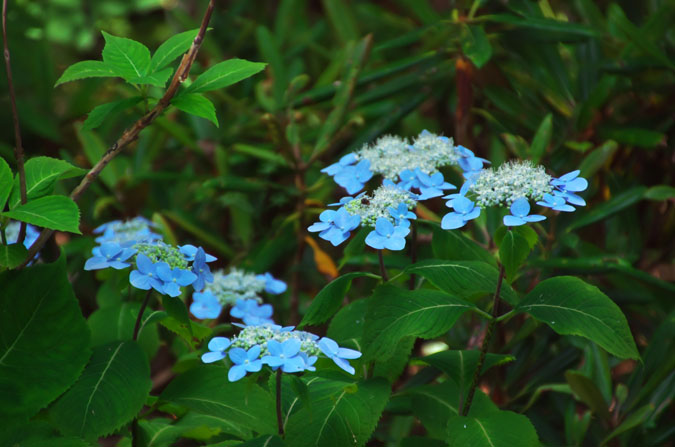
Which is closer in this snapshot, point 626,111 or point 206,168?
point 626,111

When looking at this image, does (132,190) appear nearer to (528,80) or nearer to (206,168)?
(206,168)

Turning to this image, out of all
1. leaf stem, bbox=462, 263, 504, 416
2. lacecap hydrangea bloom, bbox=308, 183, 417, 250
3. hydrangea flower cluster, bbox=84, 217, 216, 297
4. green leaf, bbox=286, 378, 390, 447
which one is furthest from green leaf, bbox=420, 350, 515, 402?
hydrangea flower cluster, bbox=84, 217, 216, 297

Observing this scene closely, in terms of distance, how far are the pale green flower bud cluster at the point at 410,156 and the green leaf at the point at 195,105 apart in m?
0.30

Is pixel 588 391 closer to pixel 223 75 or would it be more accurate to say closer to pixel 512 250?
pixel 512 250

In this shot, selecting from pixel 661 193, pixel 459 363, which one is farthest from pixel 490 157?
pixel 459 363

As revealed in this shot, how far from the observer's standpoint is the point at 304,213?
5.95 ft

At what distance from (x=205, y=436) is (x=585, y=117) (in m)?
1.17

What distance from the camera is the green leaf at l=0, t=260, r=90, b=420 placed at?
98cm

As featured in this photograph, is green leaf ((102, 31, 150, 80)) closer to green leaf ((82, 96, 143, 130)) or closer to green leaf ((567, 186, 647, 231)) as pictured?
green leaf ((82, 96, 143, 130))

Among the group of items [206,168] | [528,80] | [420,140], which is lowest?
[206,168]

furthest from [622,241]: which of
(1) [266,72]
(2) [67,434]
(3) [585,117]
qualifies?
(2) [67,434]

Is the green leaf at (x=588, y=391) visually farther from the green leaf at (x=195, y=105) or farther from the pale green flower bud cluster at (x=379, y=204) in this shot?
the green leaf at (x=195, y=105)

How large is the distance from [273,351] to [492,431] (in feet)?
1.01

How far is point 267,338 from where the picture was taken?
863 mm
